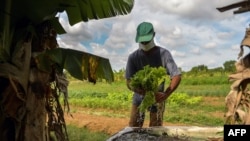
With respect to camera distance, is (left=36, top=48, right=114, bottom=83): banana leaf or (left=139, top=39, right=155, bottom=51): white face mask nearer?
(left=36, top=48, right=114, bottom=83): banana leaf

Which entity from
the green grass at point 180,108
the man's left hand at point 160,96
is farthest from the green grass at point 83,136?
the man's left hand at point 160,96

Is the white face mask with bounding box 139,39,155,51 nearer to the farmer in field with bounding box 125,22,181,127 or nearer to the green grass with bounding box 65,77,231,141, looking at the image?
the farmer in field with bounding box 125,22,181,127

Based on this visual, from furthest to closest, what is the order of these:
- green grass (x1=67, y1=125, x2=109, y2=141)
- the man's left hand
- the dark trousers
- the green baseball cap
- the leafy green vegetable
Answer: green grass (x1=67, y1=125, x2=109, y2=141) < the dark trousers < the green baseball cap < the man's left hand < the leafy green vegetable

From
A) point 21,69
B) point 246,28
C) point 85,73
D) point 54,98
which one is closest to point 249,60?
point 246,28

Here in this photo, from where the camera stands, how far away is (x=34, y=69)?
3.72m

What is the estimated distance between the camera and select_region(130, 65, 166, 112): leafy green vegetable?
14.4ft

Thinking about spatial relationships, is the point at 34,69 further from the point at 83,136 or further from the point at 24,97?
the point at 83,136

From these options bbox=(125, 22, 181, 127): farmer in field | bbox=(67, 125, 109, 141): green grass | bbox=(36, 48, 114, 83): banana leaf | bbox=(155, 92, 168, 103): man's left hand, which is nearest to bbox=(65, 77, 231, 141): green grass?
bbox=(67, 125, 109, 141): green grass

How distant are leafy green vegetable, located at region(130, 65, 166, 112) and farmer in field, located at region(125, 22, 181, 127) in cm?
23

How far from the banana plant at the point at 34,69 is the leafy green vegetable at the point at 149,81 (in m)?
0.46

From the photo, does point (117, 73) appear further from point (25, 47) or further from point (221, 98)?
point (25, 47)

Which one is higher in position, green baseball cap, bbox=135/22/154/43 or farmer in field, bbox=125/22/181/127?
green baseball cap, bbox=135/22/154/43

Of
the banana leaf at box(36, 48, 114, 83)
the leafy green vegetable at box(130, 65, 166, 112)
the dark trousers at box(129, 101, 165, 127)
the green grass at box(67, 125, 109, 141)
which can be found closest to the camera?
the banana leaf at box(36, 48, 114, 83)

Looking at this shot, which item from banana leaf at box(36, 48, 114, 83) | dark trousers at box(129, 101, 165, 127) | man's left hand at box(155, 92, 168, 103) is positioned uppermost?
banana leaf at box(36, 48, 114, 83)
